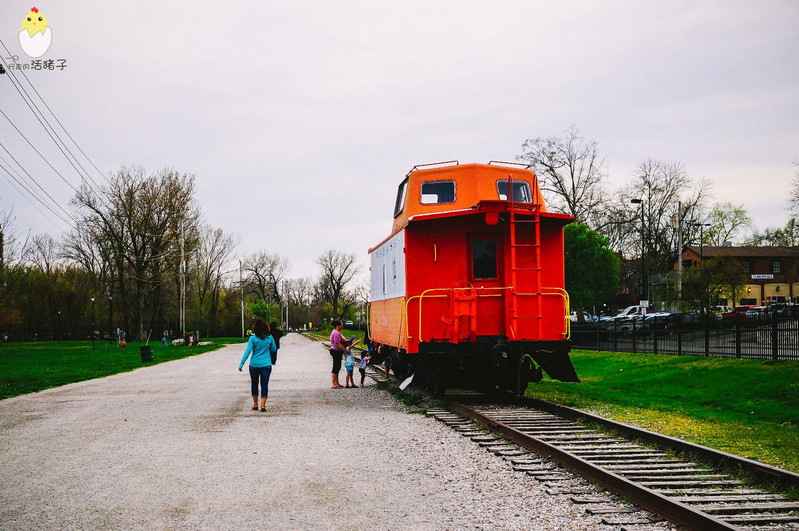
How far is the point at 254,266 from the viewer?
104062mm

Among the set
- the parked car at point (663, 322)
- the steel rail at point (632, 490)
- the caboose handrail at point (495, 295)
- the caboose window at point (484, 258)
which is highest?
the caboose window at point (484, 258)

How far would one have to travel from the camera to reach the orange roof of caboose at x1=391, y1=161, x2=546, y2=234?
13.3m

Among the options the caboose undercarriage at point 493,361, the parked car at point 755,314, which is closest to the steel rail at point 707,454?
the caboose undercarriage at point 493,361

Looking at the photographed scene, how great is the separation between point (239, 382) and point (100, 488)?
12839 millimetres

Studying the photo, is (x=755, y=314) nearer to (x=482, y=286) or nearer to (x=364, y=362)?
(x=364, y=362)

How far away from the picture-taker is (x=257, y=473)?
24.4 feet

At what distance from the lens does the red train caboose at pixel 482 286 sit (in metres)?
11.9

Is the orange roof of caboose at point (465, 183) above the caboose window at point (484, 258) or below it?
above

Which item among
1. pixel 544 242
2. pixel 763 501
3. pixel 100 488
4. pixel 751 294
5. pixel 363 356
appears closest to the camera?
pixel 763 501

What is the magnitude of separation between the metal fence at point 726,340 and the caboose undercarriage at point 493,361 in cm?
694

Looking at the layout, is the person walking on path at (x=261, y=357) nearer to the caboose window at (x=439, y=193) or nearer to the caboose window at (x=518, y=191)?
the caboose window at (x=439, y=193)

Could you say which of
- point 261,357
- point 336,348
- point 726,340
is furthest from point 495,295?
point 726,340

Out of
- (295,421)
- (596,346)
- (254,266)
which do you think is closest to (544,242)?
(295,421)

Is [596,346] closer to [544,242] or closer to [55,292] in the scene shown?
[544,242]
